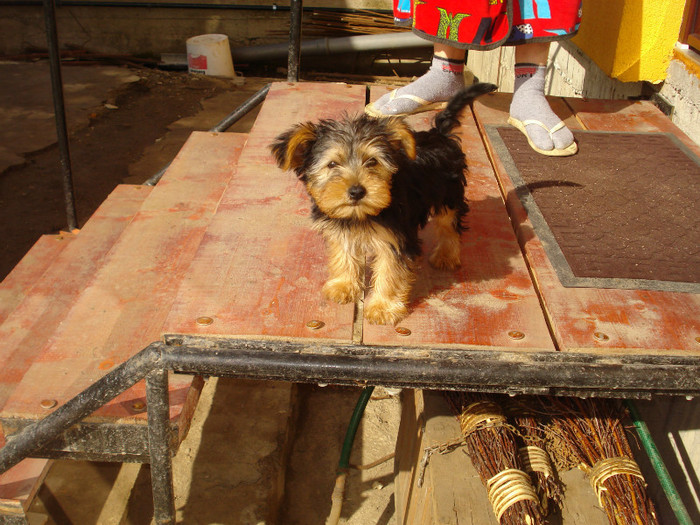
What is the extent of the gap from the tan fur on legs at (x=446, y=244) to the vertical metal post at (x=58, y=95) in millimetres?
3049

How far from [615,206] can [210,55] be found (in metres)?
7.80

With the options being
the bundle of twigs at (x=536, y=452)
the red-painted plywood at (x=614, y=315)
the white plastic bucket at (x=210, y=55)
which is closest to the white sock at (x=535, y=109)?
the red-painted plywood at (x=614, y=315)

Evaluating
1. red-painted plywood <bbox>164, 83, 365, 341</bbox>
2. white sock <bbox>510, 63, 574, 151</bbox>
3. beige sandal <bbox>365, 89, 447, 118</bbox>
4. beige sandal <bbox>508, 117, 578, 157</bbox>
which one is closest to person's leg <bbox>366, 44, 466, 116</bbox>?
beige sandal <bbox>365, 89, 447, 118</bbox>

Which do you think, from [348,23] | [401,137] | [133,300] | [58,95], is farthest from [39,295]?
[348,23]

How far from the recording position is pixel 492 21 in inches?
160

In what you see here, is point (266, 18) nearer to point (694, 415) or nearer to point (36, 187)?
point (36, 187)

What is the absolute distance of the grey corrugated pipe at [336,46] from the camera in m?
10.3

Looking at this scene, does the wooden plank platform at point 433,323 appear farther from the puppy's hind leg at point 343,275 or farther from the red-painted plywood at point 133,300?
the red-painted plywood at point 133,300

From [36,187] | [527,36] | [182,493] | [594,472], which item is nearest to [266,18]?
[36,187]

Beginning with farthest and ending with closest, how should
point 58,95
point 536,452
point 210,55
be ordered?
1. point 210,55
2. point 58,95
3. point 536,452

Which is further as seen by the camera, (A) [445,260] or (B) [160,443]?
(A) [445,260]

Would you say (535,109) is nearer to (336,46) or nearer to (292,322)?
(292,322)

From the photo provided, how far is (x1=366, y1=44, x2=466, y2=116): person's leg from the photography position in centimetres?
444

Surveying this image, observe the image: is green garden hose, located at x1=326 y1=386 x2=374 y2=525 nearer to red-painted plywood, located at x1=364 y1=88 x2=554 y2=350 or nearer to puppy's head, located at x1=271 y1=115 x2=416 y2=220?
red-painted plywood, located at x1=364 y1=88 x2=554 y2=350
